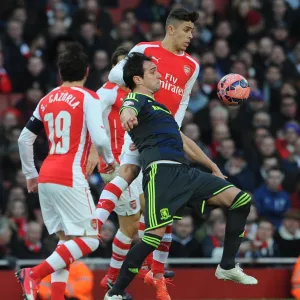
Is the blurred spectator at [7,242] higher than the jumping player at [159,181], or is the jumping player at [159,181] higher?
the jumping player at [159,181]

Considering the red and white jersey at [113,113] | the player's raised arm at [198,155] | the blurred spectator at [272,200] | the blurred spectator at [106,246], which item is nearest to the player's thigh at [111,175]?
the red and white jersey at [113,113]

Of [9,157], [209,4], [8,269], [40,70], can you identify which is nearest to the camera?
[8,269]

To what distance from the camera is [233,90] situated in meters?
11.1

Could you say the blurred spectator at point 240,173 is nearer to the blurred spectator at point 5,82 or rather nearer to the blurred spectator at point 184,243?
the blurred spectator at point 184,243

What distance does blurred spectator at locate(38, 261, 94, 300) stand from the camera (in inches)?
499

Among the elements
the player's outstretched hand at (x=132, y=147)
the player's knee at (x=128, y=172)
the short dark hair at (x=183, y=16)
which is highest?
the short dark hair at (x=183, y=16)

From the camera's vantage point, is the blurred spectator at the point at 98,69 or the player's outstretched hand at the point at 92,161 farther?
the blurred spectator at the point at 98,69

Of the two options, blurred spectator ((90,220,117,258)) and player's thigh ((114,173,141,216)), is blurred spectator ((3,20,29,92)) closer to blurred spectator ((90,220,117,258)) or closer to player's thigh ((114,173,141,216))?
blurred spectator ((90,220,117,258))

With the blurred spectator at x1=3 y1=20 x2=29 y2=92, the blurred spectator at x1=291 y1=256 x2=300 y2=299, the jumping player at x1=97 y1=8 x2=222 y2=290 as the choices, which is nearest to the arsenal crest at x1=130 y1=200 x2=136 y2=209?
the jumping player at x1=97 y1=8 x2=222 y2=290

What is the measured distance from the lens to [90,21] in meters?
17.6

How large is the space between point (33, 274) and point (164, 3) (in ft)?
33.8

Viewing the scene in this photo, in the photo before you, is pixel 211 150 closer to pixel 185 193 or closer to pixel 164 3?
pixel 164 3

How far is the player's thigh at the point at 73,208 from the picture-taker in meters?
10.1

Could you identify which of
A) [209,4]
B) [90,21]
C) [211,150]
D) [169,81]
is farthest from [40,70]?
[169,81]
